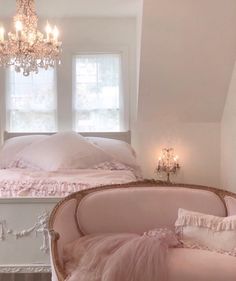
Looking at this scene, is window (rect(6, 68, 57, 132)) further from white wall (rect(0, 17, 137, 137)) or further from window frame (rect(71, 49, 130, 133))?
window frame (rect(71, 49, 130, 133))

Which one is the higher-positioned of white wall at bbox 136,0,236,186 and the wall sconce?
white wall at bbox 136,0,236,186

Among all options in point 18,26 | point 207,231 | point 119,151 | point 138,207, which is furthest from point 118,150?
point 207,231

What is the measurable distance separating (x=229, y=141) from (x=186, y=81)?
90 cm

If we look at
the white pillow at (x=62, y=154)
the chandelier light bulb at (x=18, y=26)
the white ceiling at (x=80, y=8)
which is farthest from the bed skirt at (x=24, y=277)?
the white ceiling at (x=80, y=8)

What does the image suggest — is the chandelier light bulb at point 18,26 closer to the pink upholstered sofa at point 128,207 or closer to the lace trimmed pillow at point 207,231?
the pink upholstered sofa at point 128,207

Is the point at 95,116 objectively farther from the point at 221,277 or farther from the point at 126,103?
the point at 221,277

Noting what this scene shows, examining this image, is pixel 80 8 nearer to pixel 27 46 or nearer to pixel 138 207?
pixel 27 46

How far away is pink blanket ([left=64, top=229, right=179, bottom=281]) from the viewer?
2.10m

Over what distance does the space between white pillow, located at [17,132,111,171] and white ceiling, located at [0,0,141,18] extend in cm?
146

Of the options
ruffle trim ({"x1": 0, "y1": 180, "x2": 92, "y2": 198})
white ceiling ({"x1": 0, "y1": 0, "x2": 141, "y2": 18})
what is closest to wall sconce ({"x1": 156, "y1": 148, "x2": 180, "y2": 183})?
white ceiling ({"x1": 0, "y1": 0, "x2": 141, "y2": 18})

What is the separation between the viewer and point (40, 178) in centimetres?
359

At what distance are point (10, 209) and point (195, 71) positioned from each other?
9.01 feet

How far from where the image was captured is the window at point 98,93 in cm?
527

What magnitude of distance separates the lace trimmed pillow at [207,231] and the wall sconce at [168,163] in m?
2.60
